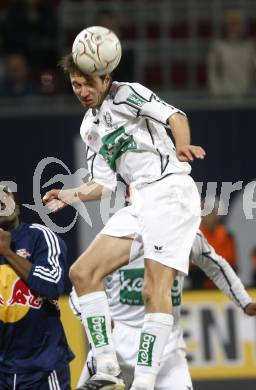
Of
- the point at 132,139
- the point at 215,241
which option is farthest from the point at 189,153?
the point at 215,241

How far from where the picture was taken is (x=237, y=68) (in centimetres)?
1118

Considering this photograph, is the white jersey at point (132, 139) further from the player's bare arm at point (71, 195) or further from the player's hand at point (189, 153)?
the player's hand at point (189, 153)

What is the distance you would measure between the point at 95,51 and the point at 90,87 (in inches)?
8.7

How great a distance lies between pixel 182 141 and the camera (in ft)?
19.2

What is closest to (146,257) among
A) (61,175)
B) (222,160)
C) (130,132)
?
(130,132)

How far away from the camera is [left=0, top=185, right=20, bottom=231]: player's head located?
20.1 feet

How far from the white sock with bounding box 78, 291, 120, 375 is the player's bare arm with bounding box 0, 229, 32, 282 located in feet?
1.08

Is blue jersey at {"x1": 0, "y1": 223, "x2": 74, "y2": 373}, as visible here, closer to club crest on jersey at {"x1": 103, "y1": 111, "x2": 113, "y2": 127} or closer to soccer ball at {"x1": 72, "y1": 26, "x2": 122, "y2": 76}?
club crest on jersey at {"x1": 103, "y1": 111, "x2": 113, "y2": 127}

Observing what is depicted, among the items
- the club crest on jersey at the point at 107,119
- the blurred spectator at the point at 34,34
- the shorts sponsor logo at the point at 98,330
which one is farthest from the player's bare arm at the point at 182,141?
the blurred spectator at the point at 34,34

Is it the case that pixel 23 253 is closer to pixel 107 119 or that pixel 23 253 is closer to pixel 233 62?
pixel 107 119

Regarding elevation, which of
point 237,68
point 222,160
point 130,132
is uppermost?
point 130,132

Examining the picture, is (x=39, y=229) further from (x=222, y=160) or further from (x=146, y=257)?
(x=222, y=160)

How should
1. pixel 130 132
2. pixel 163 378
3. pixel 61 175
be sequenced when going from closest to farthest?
pixel 130 132 → pixel 163 378 → pixel 61 175

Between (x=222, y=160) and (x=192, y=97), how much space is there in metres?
0.68
